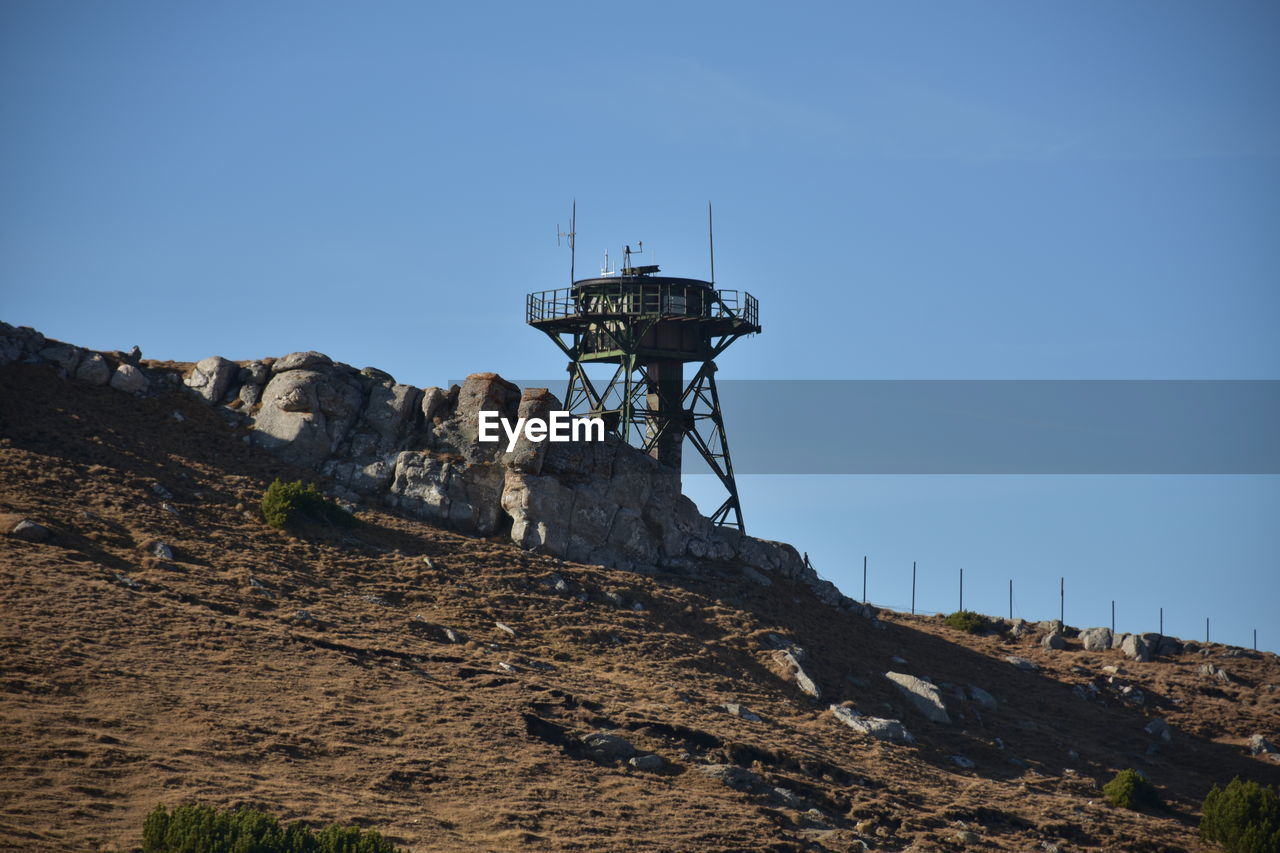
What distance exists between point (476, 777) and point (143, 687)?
27.0ft

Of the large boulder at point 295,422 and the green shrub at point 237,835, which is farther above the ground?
the large boulder at point 295,422

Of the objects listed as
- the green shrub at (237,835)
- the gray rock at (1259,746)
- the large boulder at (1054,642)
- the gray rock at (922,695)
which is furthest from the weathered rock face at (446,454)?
the green shrub at (237,835)

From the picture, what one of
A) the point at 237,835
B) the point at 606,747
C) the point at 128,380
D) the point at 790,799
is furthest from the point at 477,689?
the point at 128,380

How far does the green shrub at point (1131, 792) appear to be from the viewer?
37750 mm

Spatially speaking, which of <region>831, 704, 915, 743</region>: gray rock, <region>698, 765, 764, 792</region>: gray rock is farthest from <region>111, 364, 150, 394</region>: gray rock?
<region>831, 704, 915, 743</region>: gray rock

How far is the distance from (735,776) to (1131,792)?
14.0 meters

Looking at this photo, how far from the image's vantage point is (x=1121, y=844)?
113 feet

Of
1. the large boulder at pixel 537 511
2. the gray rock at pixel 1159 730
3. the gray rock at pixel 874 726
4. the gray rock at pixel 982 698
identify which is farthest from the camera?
the gray rock at pixel 1159 730

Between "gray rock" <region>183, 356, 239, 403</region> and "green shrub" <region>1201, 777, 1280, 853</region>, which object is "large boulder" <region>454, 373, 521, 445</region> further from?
"green shrub" <region>1201, 777, 1280, 853</region>

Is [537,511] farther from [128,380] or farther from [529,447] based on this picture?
[128,380]

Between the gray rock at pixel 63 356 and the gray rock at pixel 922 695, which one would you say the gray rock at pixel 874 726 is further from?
the gray rock at pixel 63 356

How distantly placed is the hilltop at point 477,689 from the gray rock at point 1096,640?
2006mm

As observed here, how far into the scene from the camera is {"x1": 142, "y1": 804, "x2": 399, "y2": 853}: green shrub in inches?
869

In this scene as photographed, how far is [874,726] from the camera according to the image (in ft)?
126
